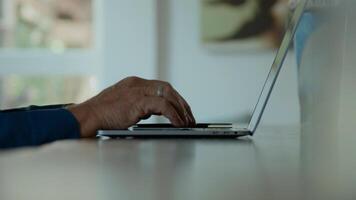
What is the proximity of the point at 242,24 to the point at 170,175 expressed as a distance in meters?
2.70

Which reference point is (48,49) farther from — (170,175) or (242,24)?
(170,175)

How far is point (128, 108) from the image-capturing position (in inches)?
46.4

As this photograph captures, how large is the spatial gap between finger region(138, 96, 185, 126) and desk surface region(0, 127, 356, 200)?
1.22 ft

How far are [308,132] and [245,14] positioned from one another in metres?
2.23

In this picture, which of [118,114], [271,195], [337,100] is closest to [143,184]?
[271,195]

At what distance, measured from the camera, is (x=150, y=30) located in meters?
3.21

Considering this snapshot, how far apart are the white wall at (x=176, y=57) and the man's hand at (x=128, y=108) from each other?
6.49 ft

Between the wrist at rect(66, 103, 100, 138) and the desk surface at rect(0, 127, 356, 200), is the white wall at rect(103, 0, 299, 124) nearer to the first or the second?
the wrist at rect(66, 103, 100, 138)

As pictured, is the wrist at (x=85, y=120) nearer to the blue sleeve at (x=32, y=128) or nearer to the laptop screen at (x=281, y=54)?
the blue sleeve at (x=32, y=128)

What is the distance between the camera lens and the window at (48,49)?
3.47 m

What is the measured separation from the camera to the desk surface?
0.41 meters

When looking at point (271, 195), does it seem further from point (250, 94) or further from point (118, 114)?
point (250, 94)

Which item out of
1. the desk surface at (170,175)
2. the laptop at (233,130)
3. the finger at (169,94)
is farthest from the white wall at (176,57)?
the desk surface at (170,175)

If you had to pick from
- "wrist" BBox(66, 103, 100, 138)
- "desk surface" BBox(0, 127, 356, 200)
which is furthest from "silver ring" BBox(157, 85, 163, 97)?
"desk surface" BBox(0, 127, 356, 200)
